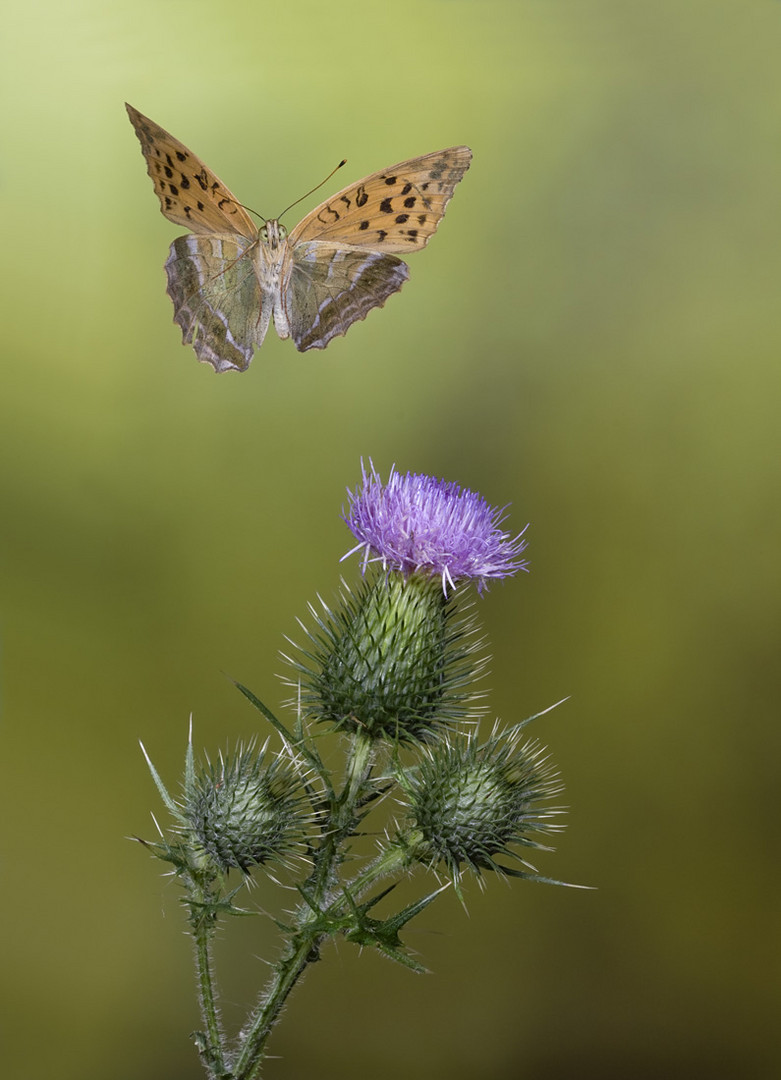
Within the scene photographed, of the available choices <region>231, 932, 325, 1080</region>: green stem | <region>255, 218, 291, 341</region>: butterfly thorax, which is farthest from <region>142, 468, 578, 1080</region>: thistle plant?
<region>255, 218, 291, 341</region>: butterfly thorax

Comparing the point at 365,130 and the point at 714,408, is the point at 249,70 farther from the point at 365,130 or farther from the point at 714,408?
the point at 714,408

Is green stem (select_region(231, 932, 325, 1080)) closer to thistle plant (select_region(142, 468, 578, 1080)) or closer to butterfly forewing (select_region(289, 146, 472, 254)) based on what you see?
thistle plant (select_region(142, 468, 578, 1080))

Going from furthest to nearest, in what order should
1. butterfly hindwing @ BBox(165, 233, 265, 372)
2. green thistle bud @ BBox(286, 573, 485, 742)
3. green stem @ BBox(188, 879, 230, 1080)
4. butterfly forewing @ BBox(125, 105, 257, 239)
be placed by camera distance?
butterfly hindwing @ BBox(165, 233, 265, 372), butterfly forewing @ BBox(125, 105, 257, 239), green thistle bud @ BBox(286, 573, 485, 742), green stem @ BBox(188, 879, 230, 1080)

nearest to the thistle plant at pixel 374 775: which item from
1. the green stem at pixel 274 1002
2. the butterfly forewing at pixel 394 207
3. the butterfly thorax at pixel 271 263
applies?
the green stem at pixel 274 1002

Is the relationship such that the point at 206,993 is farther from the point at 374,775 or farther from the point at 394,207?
the point at 394,207

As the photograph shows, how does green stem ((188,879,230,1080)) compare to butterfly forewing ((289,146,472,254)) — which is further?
butterfly forewing ((289,146,472,254))

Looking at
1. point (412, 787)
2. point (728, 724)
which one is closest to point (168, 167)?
point (412, 787)

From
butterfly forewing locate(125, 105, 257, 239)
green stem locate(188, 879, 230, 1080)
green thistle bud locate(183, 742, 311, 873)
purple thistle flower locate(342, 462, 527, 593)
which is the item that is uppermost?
butterfly forewing locate(125, 105, 257, 239)

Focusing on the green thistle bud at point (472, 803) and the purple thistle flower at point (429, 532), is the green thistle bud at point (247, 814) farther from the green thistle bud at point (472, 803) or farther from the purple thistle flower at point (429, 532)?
the purple thistle flower at point (429, 532)

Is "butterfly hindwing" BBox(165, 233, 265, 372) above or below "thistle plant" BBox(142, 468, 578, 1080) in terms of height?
above
